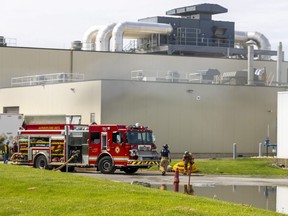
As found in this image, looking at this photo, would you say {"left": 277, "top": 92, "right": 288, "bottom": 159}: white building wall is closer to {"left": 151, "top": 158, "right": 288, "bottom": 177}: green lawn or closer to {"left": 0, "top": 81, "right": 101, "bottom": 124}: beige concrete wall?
{"left": 151, "top": 158, "right": 288, "bottom": 177}: green lawn

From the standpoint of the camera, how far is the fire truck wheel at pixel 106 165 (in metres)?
39.9

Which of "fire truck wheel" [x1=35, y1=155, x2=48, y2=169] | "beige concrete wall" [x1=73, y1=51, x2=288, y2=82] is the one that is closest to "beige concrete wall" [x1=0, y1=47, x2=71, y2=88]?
"beige concrete wall" [x1=73, y1=51, x2=288, y2=82]

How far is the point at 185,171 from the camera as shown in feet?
133

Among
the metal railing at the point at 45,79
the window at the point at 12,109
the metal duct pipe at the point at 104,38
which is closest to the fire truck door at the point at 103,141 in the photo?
the metal railing at the point at 45,79

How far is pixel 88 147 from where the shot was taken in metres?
40.7

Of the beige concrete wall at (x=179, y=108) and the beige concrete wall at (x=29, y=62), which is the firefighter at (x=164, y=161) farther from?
the beige concrete wall at (x=29, y=62)

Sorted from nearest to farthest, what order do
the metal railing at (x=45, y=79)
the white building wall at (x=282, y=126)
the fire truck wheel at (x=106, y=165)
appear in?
the fire truck wheel at (x=106, y=165) → the white building wall at (x=282, y=126) → the metal railing at (x=45, y=79)

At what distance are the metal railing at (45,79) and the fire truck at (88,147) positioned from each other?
57.2 feet

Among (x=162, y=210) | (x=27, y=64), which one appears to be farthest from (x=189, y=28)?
(x=162, y=210)

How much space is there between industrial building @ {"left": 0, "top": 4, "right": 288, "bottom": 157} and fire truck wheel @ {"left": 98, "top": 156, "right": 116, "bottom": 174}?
13.4 m

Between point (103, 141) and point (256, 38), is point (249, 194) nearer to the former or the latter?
point (103, 141)

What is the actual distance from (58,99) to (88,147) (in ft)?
60.0

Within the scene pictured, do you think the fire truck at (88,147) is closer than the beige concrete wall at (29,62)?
Yes

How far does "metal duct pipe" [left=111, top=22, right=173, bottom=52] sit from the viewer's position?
6931 centimetres
